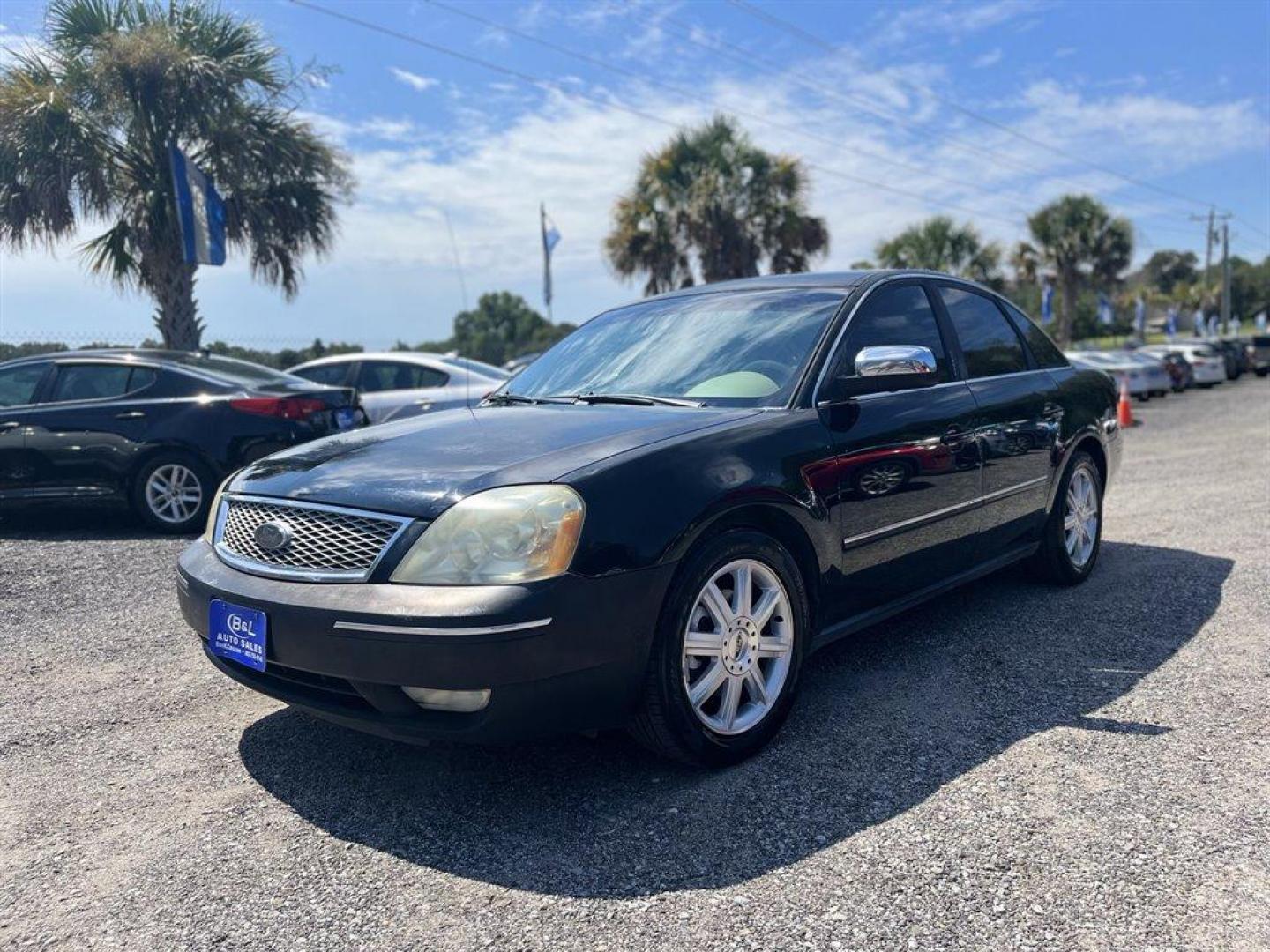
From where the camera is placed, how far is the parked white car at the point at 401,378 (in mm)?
10562

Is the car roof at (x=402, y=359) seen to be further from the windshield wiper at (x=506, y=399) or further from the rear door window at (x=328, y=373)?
the windshield wiper at (x=506, y=399)

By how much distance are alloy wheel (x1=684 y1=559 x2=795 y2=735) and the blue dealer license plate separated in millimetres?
1217

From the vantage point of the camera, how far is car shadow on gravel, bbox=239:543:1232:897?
2617 mm

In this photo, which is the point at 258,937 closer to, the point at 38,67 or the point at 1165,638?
the point at 1165,638

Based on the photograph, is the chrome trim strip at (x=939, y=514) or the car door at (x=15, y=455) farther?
the car door at (x=15, y=455)

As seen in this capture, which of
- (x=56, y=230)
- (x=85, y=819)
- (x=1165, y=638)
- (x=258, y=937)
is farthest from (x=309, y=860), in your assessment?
(x=56, y=230)

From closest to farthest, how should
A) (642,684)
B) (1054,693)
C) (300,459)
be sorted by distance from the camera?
(642,684), (300,459), (1054,693)

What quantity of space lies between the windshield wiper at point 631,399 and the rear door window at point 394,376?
23.4 feet

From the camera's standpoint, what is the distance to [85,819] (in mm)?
2896

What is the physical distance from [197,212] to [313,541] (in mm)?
11787

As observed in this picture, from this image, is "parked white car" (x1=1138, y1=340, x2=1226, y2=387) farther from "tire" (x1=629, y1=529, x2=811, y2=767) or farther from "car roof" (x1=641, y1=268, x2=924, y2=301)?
"tire" (x1=629, y1=529, x2=811, y2=767)

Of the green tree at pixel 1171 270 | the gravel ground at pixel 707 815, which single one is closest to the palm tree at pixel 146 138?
the gravel ground at pixel 707 815

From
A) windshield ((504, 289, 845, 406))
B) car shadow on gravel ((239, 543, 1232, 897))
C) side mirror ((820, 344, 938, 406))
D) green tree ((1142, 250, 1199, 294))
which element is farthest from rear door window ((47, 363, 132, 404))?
green tree ((1142, 250, 1199, 294))

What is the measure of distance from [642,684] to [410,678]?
0.65m
